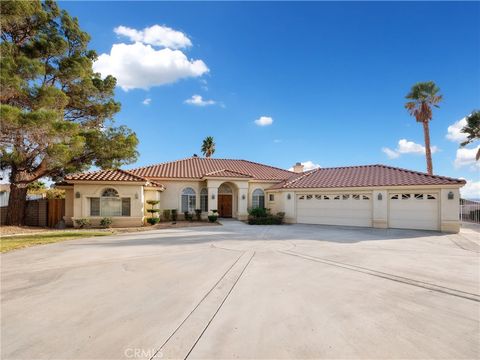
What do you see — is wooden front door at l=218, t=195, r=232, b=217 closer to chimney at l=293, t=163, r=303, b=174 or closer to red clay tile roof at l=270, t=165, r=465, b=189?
red clay tile roof at l=270, t=165, r=465, b=189

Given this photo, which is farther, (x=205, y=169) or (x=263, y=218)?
(x=205, y=169)

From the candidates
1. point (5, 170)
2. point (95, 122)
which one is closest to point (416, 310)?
point (95, 122)

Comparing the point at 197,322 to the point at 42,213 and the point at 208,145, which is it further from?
the point at 208,145

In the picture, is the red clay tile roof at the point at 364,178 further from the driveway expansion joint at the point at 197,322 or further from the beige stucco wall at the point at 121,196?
the driveway expansion joint at the point at 197,322

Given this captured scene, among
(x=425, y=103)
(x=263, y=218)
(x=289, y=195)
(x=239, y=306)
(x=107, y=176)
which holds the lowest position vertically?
(x=239, y=306)

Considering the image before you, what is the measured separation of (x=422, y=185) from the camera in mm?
15625

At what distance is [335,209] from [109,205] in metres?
16.7

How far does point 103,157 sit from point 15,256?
32.8 feet

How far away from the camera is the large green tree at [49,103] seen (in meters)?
12.9

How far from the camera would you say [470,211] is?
22438 mm

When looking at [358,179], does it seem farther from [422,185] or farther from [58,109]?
[58,109]

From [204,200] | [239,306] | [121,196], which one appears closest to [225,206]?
[204,200]

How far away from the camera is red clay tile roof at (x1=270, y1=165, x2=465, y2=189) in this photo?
1623cm

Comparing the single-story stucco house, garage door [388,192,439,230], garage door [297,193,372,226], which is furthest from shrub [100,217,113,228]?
garage door [388,192,439,230]
